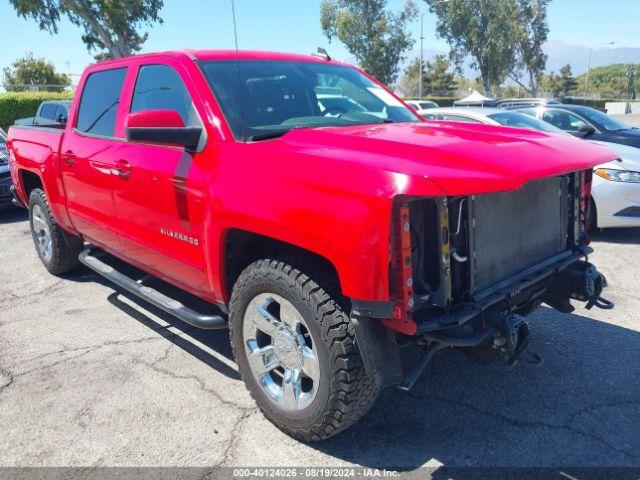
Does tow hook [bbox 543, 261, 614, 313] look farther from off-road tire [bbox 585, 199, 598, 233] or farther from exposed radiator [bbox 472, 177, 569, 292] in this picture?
off-road tire [bbox 585, 199, 598, 233]

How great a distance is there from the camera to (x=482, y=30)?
4306cm

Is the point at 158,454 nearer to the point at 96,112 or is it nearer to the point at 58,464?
the point at 58,464

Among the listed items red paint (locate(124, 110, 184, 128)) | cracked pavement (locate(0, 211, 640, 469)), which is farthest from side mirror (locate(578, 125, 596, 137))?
red paint (locate(124, 110, 184, 128))

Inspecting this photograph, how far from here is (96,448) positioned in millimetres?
2871

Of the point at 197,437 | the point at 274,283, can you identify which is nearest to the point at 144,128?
the point at 274,283

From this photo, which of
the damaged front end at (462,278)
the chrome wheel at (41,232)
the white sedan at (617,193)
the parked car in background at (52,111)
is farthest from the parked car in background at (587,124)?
the parked car in background at (52,111)

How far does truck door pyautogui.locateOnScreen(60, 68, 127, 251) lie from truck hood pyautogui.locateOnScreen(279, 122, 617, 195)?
5.62ft

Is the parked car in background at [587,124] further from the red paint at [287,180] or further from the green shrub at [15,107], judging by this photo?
the green shrub at [15,107]

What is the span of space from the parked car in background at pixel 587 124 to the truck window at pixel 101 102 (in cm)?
722

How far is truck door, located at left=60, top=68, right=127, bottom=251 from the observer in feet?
13.2

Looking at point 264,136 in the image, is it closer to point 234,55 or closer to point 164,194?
point 164,194

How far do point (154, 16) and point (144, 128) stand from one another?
87.9 feet

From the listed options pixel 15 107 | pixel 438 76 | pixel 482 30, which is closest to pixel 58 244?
pixel 15 107

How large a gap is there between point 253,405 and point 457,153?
1.86m
